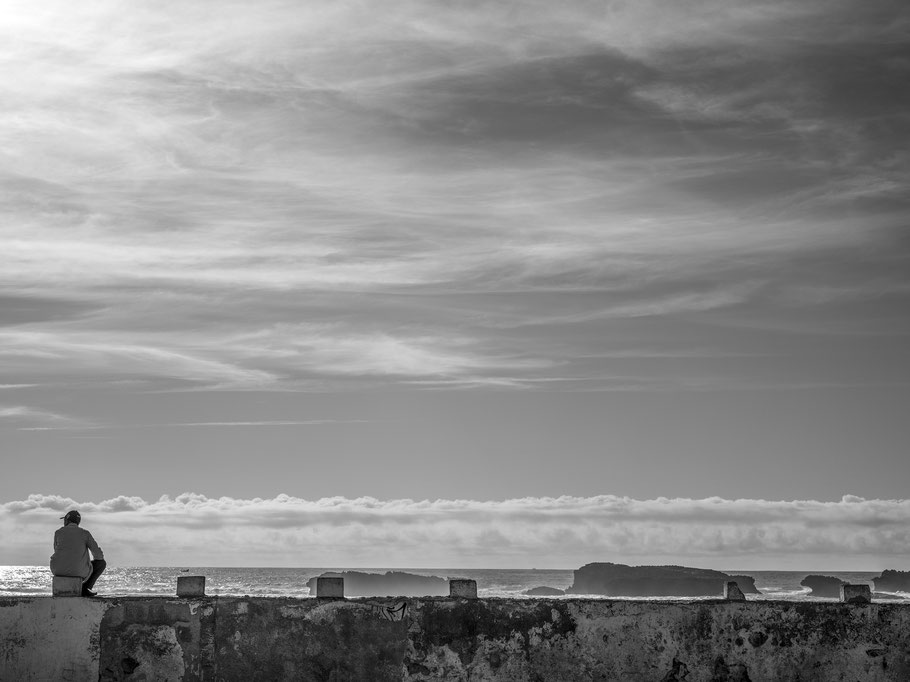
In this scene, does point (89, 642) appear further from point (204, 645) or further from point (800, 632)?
point (800, 632)

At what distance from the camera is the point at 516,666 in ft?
26.9

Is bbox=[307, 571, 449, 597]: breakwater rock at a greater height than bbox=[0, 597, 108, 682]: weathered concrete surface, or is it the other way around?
bbox=[0, 597, 108, 682]: weathered concrete surface

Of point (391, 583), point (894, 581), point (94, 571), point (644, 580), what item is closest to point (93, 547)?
point (94, 571)

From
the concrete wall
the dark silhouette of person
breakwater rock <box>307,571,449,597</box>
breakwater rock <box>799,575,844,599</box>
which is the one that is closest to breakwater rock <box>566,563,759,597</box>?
breakwater rock <box>799,575,844,599</box>

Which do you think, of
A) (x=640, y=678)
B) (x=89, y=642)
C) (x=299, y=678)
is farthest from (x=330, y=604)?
Result: (x=640, y=678)

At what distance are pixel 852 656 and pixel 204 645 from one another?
4.81 m

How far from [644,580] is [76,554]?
107281 millimetres

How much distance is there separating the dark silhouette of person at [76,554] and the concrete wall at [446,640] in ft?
1.33

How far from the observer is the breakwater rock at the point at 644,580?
108 metres

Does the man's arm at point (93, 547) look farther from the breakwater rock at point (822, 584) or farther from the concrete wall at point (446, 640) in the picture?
the breakwater rock at point (822, 584)

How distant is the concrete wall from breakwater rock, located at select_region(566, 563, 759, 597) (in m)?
99.1

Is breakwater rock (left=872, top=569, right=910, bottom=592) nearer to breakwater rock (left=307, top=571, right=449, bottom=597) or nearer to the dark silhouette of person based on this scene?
breakwater rock (left=307, top=571, right=449, bottom=597)

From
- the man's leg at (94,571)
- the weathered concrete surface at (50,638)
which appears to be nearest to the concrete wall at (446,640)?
the weathered concrete surface at (50,638)

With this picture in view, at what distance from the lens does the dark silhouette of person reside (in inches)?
339
